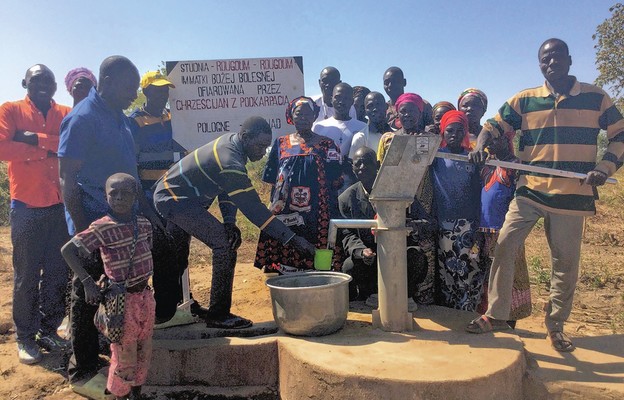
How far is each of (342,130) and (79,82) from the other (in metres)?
2.33

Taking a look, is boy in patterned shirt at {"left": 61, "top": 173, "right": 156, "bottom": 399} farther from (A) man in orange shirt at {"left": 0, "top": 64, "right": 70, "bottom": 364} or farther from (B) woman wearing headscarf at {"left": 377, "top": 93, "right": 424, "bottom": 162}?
(B) woman wearing headscarf at {"left": 377, "top": 93, "right": 424, "bottom": 162}

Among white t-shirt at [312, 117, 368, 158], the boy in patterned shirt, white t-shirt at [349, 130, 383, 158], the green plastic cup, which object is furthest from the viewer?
white t-shirt at [312, 117, 368, 158]

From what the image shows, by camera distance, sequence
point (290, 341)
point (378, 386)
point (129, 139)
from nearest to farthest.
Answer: point (378, 386), point (290, 341), point (129, 139)

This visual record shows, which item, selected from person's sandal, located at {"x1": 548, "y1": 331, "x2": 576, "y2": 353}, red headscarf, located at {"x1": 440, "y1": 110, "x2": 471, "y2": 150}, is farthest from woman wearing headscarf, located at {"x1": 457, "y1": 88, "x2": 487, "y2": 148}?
person's sandal, located at {"x1": 548, "y1": 331, "x2": 576, "y2": 353}

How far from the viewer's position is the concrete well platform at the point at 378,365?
233 cm

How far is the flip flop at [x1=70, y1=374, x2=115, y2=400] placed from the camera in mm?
2766


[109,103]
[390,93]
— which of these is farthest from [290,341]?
[390,93]

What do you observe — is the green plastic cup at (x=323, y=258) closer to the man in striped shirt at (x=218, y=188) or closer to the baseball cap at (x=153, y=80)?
the man in striped shirt at (x=218, y=188)

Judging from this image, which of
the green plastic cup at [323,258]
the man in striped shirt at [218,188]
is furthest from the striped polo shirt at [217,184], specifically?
the green plastic cup at [323,258]

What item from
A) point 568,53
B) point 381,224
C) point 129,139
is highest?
point 568,53

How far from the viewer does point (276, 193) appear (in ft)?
12.8

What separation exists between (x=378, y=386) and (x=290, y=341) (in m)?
0.72

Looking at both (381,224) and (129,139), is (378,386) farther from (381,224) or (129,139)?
(129,139)

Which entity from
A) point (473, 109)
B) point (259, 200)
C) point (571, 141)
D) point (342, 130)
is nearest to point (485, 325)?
point (571, 141)
